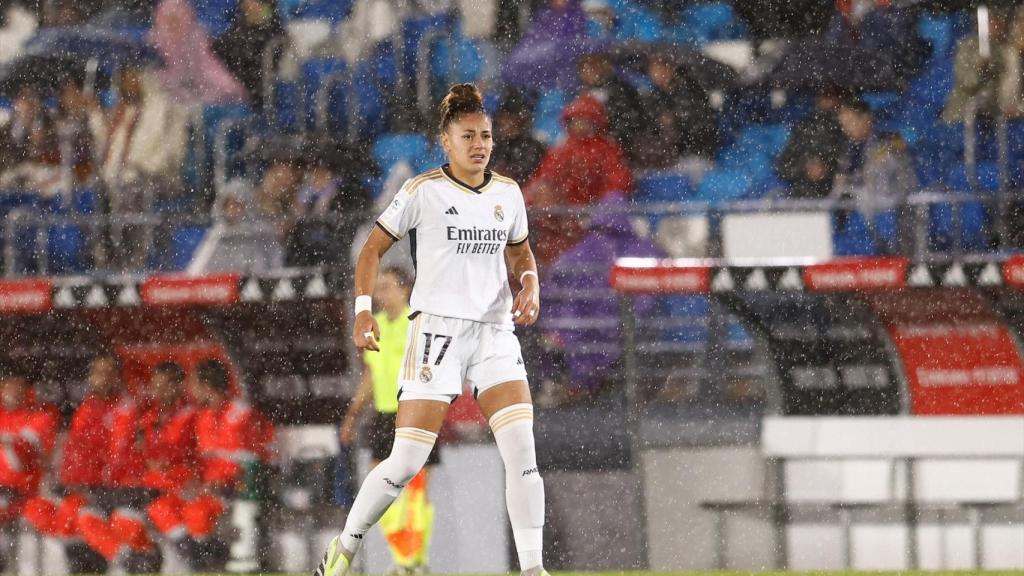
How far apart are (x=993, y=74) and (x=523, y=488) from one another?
20.0 ft

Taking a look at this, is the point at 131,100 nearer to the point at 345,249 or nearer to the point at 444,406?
the point at 345,249

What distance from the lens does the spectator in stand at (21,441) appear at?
8.08 m

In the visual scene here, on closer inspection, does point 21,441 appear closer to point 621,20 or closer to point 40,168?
point 40,168

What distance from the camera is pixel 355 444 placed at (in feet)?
25.5

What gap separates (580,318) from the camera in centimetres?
848

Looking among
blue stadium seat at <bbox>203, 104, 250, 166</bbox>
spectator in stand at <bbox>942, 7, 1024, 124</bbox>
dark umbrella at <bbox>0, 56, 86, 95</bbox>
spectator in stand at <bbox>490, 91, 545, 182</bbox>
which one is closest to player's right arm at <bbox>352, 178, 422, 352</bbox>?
spectator in stand at <bbox>490, 91, 545, 182</bbox>

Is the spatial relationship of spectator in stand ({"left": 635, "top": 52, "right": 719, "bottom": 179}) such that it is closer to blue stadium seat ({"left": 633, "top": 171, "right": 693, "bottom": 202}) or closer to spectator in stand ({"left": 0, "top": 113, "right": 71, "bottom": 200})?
blue stadium seat ({"left": 633, "top": 171, "right": 693, "bottom": 202})

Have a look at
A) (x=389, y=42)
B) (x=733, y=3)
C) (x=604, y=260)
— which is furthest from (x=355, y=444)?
(x=733, y=3)

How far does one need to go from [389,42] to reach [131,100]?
5.76 feet

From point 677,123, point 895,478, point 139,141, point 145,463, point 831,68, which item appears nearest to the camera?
point 895,478

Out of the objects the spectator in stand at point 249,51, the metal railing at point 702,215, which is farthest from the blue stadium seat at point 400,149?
the metal railing at point 702,215

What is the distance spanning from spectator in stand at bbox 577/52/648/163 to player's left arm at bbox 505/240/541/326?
4808 mm

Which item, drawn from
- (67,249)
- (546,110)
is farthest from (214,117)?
(546,110)

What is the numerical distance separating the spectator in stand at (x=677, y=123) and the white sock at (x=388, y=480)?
17.6 ft
